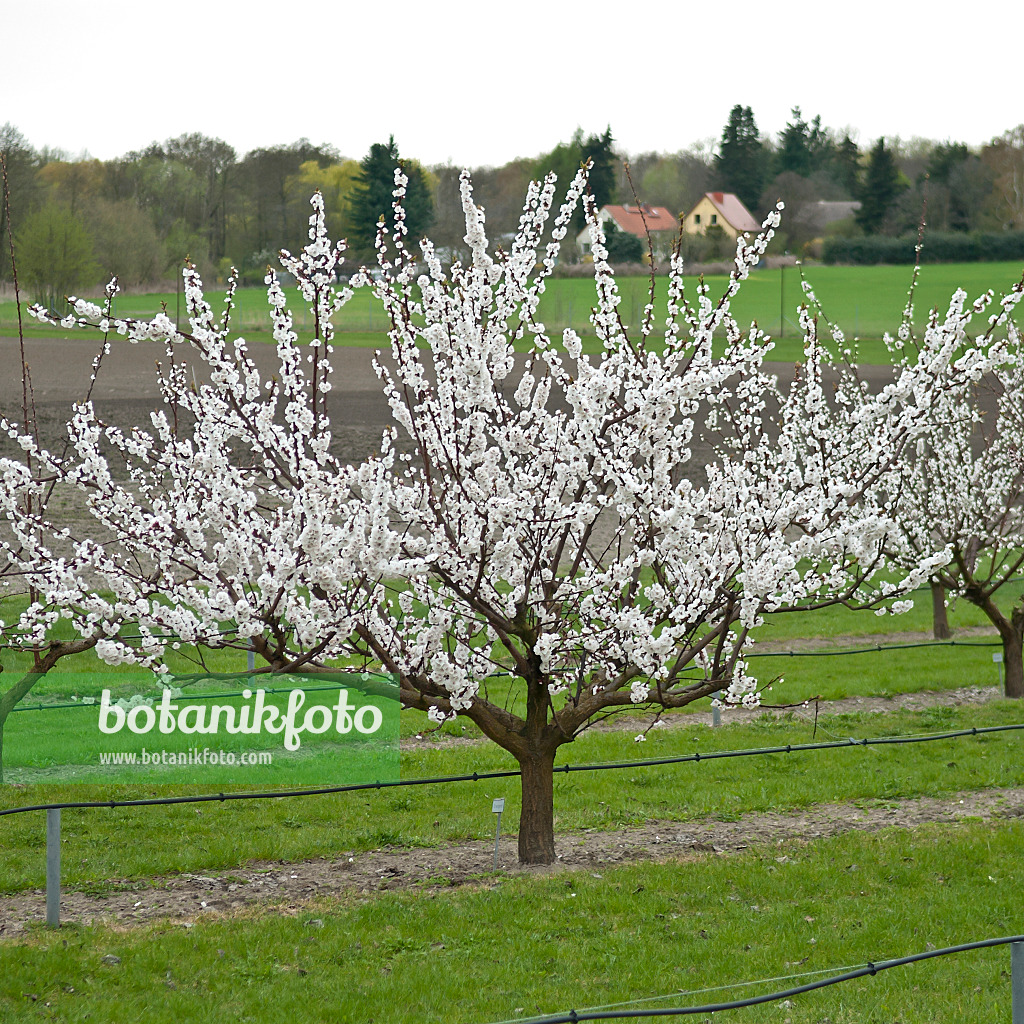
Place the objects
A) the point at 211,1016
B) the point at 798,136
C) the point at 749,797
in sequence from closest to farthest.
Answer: the point at 211,1016 → the point at 749,797 → the point at 798,136

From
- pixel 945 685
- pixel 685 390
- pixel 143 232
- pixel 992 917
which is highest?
pixel 143 232

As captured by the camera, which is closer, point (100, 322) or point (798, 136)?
point (100, 322)

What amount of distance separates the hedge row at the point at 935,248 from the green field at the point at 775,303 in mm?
979

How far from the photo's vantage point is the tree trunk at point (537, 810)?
7.43 metres

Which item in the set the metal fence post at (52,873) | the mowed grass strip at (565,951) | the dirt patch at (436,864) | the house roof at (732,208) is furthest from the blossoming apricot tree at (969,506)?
the house roof at (732,208)

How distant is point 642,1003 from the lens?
5.32m

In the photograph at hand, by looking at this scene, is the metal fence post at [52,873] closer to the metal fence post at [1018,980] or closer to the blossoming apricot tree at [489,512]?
the blossoming apricot tree at [489,512]

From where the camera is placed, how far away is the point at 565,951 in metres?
5.98

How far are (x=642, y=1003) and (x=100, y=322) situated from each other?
4.57 m

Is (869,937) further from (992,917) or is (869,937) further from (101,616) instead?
(101,616)

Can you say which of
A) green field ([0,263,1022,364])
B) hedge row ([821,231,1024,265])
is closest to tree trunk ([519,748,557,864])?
green field ([0,263,1022,364])

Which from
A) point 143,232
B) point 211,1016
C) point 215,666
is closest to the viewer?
point 211,1016

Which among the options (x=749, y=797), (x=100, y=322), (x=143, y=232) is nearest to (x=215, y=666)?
(x=749, y=797)

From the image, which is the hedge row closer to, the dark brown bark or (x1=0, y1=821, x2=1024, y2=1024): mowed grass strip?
the dark brown bark
